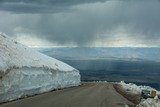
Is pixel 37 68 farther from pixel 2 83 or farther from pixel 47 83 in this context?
pixel 2 83

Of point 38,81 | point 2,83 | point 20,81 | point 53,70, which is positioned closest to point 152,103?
point 2,83

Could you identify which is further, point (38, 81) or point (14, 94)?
point (38, 81)

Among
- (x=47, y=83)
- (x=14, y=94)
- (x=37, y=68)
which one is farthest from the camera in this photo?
(x=47, y=83)

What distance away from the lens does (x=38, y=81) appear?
164 ft

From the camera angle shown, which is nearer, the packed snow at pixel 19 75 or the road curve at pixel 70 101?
the road curve at pixel 70 101

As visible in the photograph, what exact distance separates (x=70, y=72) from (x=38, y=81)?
36102 mm

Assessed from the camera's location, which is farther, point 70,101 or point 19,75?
point 19,75

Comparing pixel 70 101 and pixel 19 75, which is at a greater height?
pixel 19 75

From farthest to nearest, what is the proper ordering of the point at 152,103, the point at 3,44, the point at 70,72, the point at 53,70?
the point at 70,72, the point at 53,70, the point at 3,44, the point at 152,103

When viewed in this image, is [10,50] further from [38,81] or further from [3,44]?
[38,81]

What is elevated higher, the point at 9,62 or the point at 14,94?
the point at 9,62

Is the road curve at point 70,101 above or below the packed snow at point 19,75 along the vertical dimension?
below

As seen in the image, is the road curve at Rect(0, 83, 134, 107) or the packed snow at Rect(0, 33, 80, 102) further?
the packed snow at Rect(0, 33, 80, 102)

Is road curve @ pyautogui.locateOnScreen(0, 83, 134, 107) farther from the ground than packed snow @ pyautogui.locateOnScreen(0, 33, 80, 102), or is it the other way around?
packed snow @ pyautogui.locateOnScreen(0, 33, 80, 102)
